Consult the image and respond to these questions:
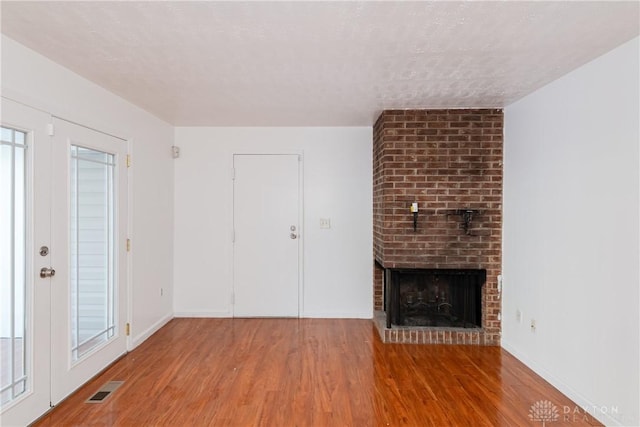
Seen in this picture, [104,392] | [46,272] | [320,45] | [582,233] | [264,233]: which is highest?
[320,45]

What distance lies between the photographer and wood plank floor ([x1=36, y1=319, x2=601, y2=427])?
7.93 feet

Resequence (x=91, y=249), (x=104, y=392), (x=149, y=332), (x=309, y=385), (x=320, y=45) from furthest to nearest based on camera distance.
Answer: (x=149, y=332)
(x=91, y=249)
(x=309, y=385)
(x=104, y=392)
(x=320, y=45)

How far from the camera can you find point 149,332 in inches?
155

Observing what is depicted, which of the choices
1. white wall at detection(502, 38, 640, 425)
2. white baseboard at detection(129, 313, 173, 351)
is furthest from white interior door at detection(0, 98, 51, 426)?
white wall at detection(502, 38, 640, 425)

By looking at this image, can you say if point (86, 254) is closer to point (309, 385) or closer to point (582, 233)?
point (309, 385)

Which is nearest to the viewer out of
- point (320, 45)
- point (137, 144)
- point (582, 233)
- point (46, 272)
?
point (320, 45)

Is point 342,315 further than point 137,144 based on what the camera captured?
Yes

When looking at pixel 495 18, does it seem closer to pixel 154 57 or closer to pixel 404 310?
pixel 154 57

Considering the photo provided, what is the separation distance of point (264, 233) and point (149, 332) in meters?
1.61

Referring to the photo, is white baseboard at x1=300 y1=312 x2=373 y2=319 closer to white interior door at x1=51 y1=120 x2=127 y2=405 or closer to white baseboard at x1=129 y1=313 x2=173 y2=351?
white baseboard at x1=129 y1=313 x2=173 y2=351

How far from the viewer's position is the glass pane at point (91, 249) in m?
2.80

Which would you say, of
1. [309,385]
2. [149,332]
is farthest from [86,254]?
[309,385]

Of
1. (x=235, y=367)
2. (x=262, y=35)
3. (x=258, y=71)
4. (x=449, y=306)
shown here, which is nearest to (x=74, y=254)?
(x=235, y=367)

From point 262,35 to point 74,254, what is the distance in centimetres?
206
